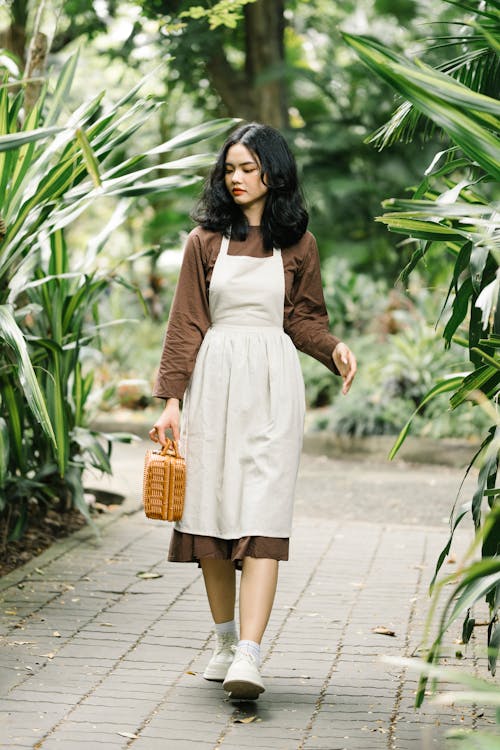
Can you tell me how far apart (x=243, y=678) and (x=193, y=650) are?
792 millimetres

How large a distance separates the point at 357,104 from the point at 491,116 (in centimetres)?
938

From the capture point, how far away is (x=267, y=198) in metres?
3.68

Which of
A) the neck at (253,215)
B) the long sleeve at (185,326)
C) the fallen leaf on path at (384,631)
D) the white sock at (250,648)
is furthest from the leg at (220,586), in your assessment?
the neck at (253,215)

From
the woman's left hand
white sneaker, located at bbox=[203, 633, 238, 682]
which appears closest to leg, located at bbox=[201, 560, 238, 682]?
white sneaker, located at bbox=[203, 633, 238, 682]

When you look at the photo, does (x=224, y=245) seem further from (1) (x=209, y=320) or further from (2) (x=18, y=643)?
(2) (x=18, y=643)

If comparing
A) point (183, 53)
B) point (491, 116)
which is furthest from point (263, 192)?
point (183, 53)

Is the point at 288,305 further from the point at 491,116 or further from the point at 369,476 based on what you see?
the point at 369,476

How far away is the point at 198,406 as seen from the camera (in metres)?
3.57

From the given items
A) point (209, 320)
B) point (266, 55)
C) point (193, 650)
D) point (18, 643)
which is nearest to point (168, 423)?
point (209, 320)

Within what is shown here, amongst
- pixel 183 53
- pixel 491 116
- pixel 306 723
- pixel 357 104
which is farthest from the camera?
pixel 357 104

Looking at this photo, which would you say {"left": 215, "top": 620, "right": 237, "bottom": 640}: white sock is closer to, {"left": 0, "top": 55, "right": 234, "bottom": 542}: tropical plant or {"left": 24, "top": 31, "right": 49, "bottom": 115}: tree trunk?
{"left": 0, "top": 55, "right": 234, "bottom": 542}: tropical plant

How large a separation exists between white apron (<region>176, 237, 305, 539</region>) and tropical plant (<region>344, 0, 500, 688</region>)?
1.45ft

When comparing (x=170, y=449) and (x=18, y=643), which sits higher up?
(x=170, y=449)

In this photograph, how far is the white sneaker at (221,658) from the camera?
3.67 meters
